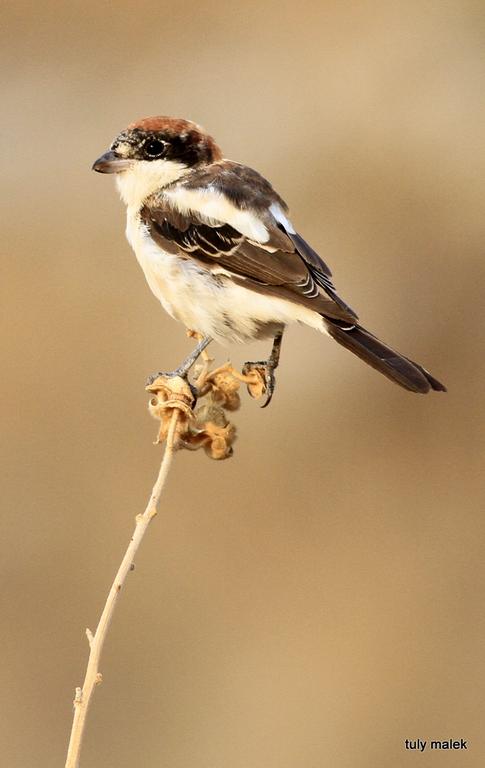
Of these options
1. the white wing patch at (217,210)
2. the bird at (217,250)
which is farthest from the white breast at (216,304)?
the white wing patch at (217,210)

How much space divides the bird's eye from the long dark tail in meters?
Result: 0.85

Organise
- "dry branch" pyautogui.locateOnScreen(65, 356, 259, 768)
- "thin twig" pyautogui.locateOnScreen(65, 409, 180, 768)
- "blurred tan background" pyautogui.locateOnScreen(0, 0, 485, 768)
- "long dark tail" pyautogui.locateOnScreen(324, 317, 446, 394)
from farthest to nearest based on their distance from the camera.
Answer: "blurred tan background" pyautogui.locateOnScreen(0, 0, 485, 768)
"long dark tail" pyautogui.locateOnScreen(324, 317, 446, 394)
"dry branch" pyautogui.locateOnScreen(65, 356, 259, 768)
"thin twig" pyautogui.locateOnScreen(65, 409, 180, 768)

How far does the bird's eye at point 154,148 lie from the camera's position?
3.61 metres

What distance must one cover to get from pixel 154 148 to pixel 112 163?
0.15m

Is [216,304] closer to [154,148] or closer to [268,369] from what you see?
[268,369]

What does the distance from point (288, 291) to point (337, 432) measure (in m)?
3.60

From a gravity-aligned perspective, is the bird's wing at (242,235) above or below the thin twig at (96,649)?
above

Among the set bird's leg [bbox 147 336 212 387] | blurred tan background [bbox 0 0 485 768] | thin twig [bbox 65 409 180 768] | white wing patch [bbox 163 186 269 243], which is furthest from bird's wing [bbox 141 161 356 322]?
blurred tan background [bbox 0 0 485 768]

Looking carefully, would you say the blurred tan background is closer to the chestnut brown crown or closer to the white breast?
the white breast

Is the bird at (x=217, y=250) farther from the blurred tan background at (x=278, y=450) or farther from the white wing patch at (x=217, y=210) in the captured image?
the blurred tan background at (x=278, y=450)

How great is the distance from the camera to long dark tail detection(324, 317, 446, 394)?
2928mm

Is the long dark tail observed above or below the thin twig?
above

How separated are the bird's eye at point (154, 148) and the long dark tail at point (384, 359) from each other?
0.85 meters

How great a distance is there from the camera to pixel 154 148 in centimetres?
362
